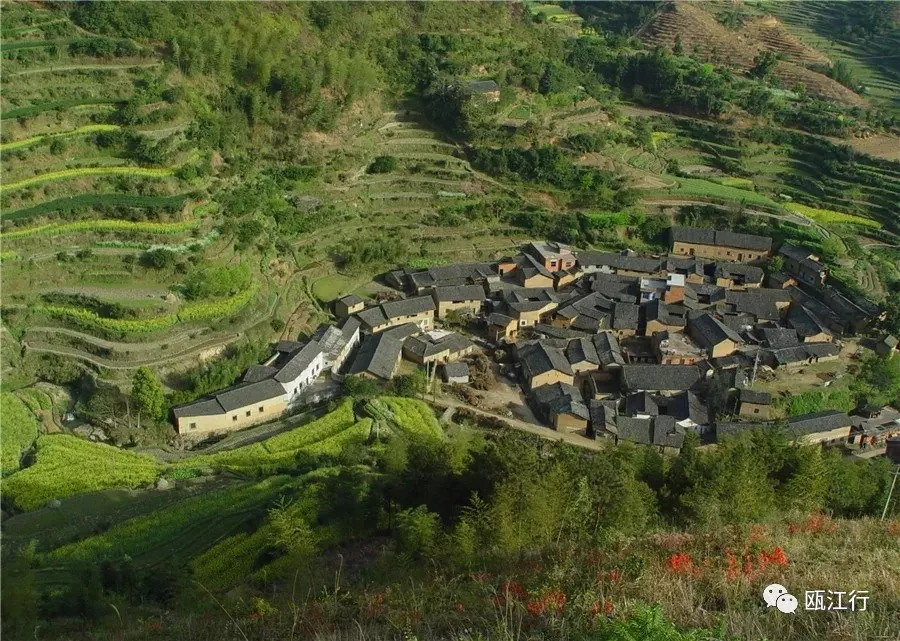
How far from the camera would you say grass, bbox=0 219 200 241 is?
19031 mm

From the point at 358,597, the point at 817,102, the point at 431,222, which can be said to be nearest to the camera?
the point at 358,597

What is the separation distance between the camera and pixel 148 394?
1720cm

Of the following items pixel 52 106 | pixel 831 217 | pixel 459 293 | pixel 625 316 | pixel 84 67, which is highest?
pixel 84 67

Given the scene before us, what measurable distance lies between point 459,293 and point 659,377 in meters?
7.43

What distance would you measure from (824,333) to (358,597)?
2189 centimetres

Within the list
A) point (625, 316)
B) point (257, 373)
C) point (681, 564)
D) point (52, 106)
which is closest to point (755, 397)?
point (625, 316)

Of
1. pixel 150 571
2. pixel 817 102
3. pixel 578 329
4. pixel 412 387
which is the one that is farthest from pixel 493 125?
pixel 150 571

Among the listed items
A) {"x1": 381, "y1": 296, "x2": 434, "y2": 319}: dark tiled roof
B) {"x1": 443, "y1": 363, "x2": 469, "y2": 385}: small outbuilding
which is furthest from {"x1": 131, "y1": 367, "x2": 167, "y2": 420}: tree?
{"x1": 381, "y1": 296, "x2": 434, "y2": 319}: dark tiled roof

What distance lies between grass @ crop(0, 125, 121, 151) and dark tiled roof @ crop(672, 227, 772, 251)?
835 inches

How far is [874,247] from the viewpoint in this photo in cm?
2923

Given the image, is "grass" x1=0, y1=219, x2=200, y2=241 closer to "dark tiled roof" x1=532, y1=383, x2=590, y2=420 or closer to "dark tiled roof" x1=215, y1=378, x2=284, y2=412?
"dark tiled roof" x1=215, y1=378, x2=284, y2=412

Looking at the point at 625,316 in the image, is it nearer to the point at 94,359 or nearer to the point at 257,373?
the point at 257,373

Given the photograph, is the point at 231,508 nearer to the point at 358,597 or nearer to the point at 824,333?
the point at 358,597

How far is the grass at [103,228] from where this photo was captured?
19.0 m
